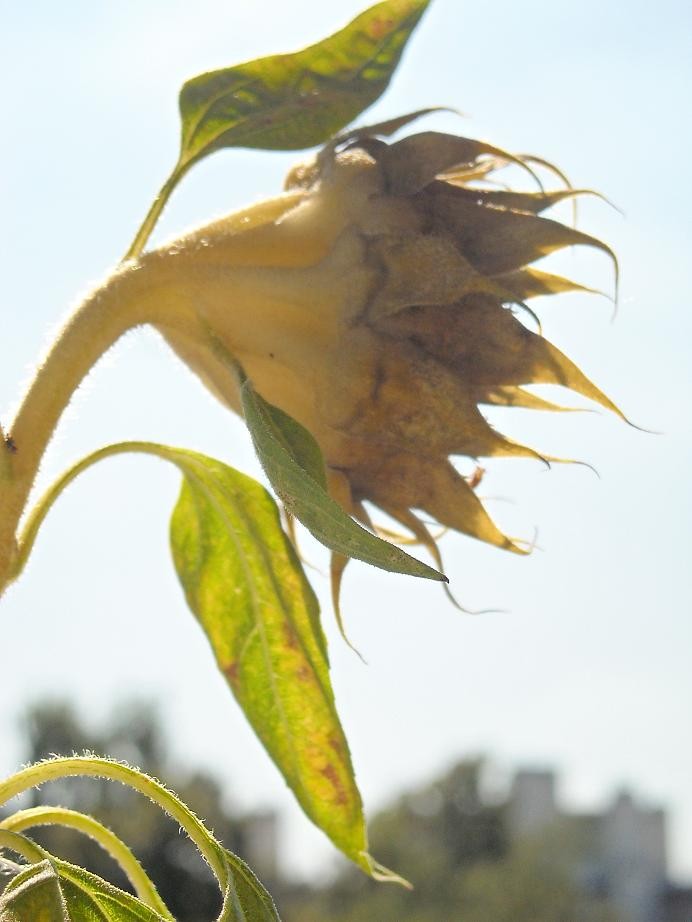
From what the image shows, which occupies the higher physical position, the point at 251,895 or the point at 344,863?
the point at 251,895

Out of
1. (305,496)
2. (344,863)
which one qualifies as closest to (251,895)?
(305,496)

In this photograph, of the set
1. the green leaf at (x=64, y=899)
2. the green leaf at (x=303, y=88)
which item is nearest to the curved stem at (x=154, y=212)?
the green leaf at (x=303, y=88)

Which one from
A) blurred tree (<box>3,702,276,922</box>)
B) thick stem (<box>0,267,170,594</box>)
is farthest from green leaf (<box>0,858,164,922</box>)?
blurred tree (<box>3,702,276,922</box>)

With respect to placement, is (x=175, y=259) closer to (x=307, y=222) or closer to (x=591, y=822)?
(x=307, y=222)

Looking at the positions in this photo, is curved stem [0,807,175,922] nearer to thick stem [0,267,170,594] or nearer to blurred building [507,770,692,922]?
thick stem [0,267,170,594]

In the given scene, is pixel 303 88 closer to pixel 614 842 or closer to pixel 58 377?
pixel 58 377
